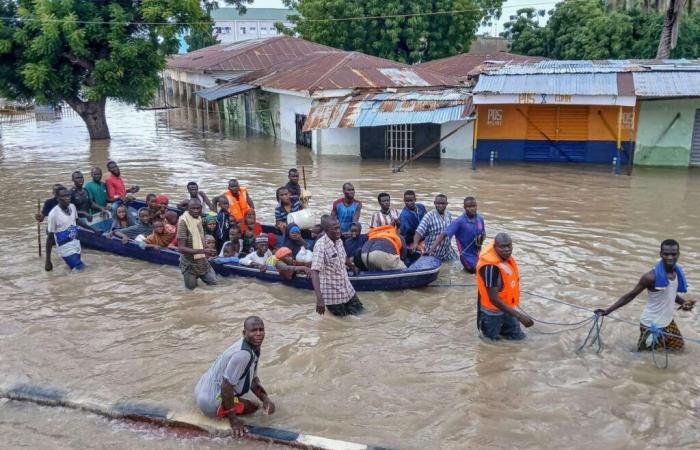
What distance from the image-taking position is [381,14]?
105ft

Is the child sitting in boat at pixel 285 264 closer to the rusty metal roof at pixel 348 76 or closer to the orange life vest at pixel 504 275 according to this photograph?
the orange life vest at pixel 504 275

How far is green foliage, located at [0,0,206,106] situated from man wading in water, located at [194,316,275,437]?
1988 centimetres

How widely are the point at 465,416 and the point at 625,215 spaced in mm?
9212

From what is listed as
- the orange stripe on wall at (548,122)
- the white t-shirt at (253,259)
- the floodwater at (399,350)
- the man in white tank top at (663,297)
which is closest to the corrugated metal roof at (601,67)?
the orange stripe on wall at (548,122)

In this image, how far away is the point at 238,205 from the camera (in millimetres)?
10828

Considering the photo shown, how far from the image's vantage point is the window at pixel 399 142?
2138 cm

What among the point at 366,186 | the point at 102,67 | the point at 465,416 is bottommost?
the point at 465,416

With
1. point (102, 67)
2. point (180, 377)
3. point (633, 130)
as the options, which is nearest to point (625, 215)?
point (633, 130)

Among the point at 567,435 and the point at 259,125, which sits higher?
the point at 259,125

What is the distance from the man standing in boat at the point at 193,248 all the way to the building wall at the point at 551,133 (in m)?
13.1

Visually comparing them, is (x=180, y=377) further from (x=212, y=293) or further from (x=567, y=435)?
(x=567, y=435)

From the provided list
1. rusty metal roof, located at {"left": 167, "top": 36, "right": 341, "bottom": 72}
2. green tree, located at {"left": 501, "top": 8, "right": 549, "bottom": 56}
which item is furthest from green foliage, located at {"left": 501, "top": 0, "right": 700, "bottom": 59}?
rusty metal roof, located at {"left": 167, "top": 36, "right": 341, "bottom": 72}

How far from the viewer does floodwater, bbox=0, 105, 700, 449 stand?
607 cm

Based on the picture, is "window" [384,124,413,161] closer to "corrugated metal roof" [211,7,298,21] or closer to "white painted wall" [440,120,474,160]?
"white painted wall" [440,120,474,160]
